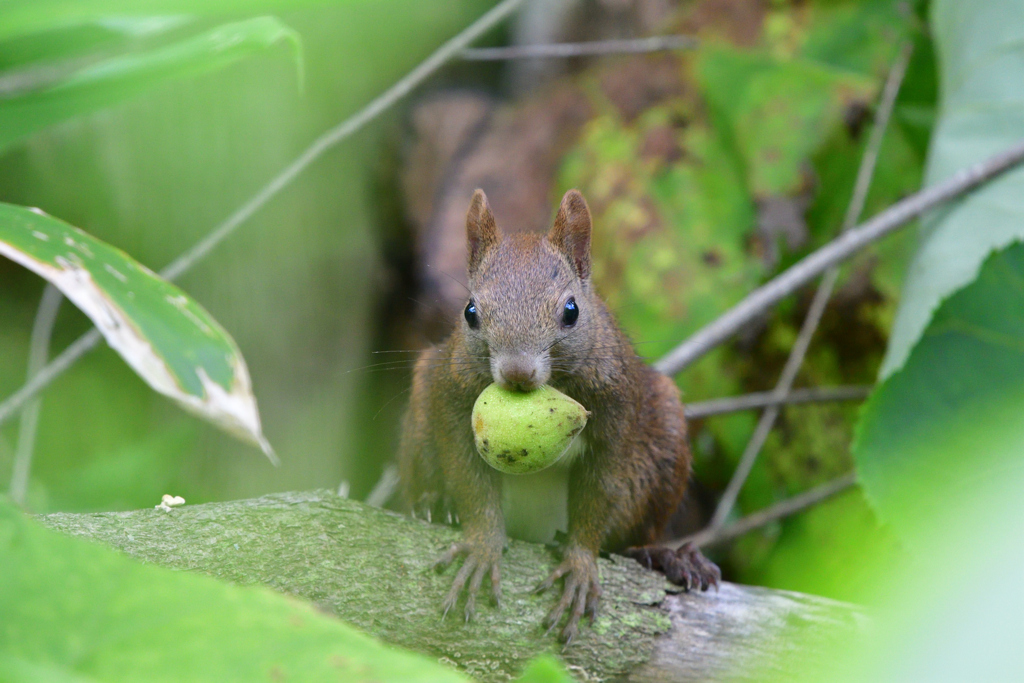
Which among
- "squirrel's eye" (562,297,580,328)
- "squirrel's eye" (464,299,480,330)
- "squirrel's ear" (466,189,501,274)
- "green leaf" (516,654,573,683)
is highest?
"squirrel's ear" (466,189,501,274)

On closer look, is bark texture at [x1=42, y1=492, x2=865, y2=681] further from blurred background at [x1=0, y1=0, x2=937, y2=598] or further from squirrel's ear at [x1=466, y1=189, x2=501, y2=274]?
blurred background at [x1=0, y1=0, x2=937, y2=598]

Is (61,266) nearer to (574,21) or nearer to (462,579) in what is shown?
(462,579)

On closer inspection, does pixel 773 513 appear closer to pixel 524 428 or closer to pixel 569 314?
pixel 569 314

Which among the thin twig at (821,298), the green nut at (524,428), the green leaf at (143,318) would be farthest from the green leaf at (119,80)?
the thin twig at (821,298)

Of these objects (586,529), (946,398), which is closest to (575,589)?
(586,529)

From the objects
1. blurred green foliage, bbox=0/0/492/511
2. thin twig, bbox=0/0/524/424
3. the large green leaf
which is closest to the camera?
the large green leaf

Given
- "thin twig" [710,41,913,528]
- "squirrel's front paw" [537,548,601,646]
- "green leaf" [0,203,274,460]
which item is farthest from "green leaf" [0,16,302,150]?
"thin twig" [710,41,913,528]

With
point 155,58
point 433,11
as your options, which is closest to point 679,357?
point 155,58
